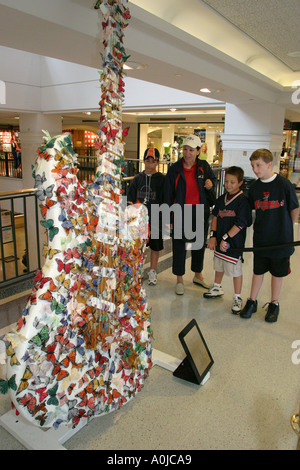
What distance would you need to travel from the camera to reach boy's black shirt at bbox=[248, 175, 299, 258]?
9.14 ft

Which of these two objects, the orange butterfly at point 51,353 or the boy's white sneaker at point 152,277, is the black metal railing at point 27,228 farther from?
the orange butterfly at point 51,353

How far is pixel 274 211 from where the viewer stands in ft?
9.31

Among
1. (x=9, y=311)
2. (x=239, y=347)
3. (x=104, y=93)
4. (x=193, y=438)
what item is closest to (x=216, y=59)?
(x=104, y=93)

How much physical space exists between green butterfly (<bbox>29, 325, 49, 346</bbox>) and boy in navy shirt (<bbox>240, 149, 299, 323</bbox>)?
1.93 m

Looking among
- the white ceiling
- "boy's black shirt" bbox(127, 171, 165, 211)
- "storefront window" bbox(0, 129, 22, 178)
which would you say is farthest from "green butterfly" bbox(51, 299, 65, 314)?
"storefront window" bbox(0, 129, 22, 178)

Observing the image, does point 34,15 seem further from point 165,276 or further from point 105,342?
point 165,276

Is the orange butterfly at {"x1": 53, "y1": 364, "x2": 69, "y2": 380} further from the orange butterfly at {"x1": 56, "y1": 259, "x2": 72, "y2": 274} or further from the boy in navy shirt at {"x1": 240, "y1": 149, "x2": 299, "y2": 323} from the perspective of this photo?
the boy in navy shirt at {"x1": 240, "y1": 149, "x2": 299, "y2": 323}

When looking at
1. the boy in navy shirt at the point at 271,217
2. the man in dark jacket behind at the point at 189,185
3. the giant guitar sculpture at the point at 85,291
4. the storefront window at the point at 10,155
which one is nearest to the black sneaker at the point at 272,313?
the boy in navy shirt at the point at 271,217

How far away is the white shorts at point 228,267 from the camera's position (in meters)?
3.13

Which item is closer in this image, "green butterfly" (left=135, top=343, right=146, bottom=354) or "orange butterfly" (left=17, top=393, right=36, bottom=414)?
"orange butterfly" (left=17, top=393, right=36, bottom=414)

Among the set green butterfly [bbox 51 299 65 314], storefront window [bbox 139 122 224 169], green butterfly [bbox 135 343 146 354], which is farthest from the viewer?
storefront window [bbox 139 122 224 169]

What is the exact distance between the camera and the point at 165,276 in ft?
13.1

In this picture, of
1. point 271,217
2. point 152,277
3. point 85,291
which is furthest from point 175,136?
point 85,291

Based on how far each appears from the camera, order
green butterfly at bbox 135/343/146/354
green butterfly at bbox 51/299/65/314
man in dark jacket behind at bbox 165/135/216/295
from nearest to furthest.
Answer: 1. green butterfly at bbox 51/299/65/314
2. green butterfly at bbox 135/343/146/354
3. man in dark jacket behind at bbox 165/135/216/295
